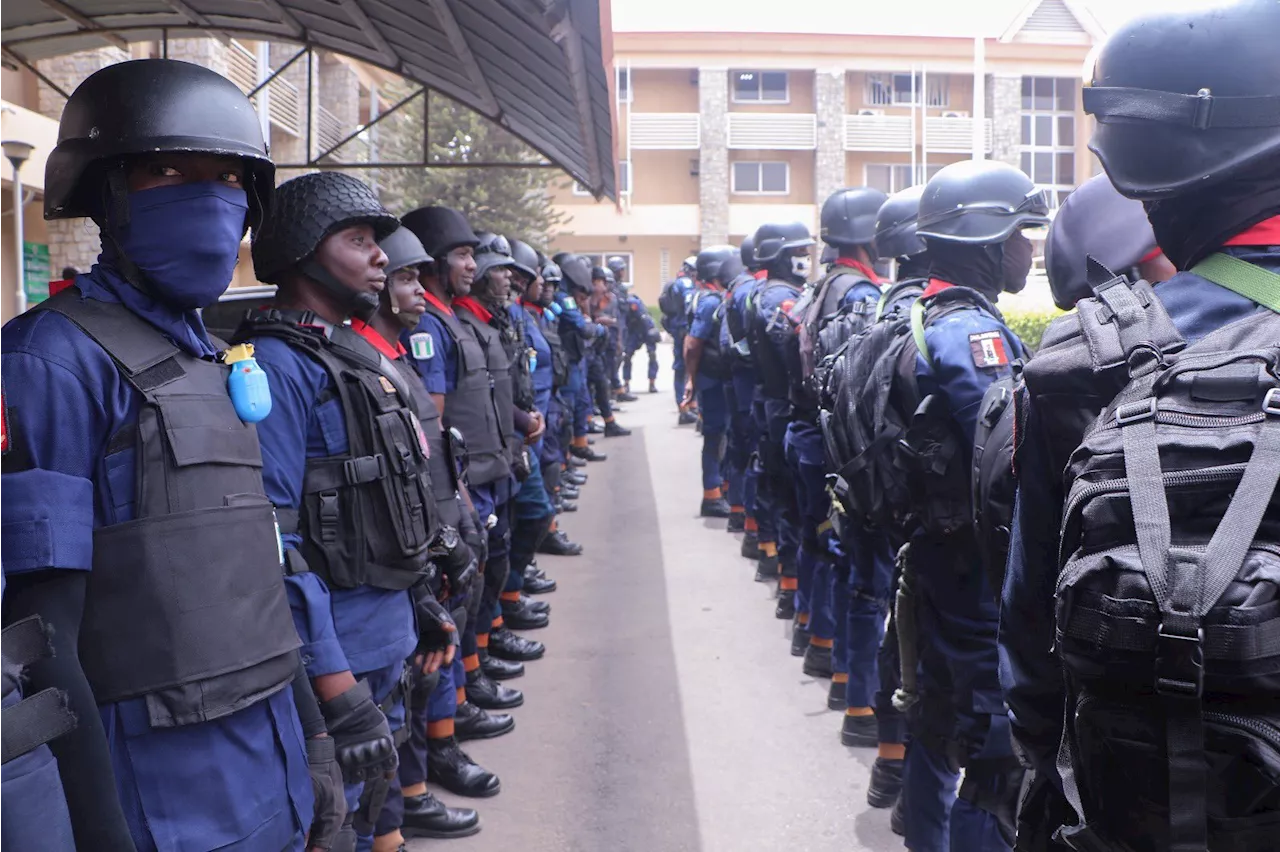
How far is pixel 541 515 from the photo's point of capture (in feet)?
24.0

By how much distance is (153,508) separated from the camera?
221 cm

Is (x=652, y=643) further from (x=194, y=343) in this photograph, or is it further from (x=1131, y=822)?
(x=1131, y=822)

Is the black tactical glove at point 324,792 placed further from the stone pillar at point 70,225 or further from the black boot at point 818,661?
the stone pillar at point 70,225

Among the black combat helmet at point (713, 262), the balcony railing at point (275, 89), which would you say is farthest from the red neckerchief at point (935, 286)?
the balcony railing at point (275, 89)

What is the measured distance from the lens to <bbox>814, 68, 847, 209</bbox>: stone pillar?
39.9 meters

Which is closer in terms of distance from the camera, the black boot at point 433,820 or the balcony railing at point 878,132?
the black boot at point 433,820

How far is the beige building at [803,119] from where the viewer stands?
39.7 metres

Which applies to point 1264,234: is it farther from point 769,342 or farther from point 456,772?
point 769,342

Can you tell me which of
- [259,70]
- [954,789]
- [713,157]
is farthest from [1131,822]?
[713,157]

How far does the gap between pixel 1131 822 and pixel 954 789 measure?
8.20 ft

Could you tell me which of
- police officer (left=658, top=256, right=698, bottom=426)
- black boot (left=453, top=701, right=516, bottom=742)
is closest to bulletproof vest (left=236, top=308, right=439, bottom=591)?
black boot (left=453, top=701, right=516, bottom=742)

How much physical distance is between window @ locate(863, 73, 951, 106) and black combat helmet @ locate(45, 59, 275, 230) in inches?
1612

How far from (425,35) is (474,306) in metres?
1.34

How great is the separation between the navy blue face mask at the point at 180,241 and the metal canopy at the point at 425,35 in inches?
78.9
